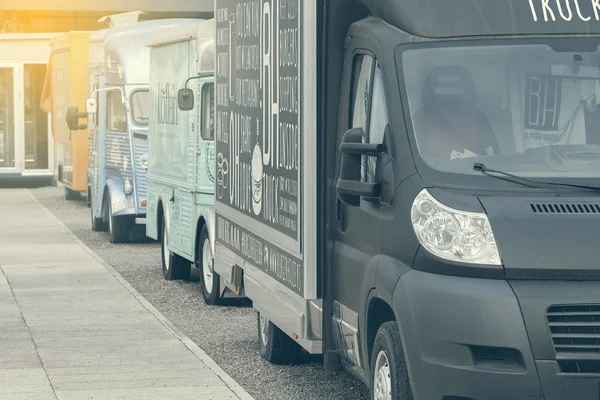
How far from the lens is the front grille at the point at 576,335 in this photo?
5.63 metres

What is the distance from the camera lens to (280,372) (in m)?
9.28

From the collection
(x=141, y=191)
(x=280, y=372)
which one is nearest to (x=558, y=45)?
(x=280, y=372)

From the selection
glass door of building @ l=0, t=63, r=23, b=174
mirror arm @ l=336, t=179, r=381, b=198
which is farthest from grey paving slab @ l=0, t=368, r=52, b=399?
glass door of building @ l=0, t=63, r=23, b=174

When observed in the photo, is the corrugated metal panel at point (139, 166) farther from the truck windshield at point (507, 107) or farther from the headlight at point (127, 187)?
the truck windshield at point (507, 107)

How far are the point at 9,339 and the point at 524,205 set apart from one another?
5.76 m

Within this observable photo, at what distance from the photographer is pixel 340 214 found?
709 cm

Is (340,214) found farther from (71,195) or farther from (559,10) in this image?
(71,195)

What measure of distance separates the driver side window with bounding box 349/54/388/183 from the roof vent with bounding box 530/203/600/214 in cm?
93

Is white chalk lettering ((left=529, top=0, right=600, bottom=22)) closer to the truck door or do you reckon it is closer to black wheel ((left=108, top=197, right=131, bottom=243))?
the truck door

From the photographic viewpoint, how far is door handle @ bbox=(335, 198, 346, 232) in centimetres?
703

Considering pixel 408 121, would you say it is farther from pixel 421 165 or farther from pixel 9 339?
pixel 9 339

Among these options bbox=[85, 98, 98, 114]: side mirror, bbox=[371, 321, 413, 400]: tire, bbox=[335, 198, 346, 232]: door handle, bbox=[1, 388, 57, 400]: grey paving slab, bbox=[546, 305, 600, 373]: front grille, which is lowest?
bbox=[1, 388, 57, 400]: grey paving slab

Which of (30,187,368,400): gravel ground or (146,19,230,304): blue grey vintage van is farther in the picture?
(146,19,230,304): blue grey vintage van

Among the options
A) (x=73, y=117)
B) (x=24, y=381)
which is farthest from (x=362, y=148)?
(x=73, y=117)
